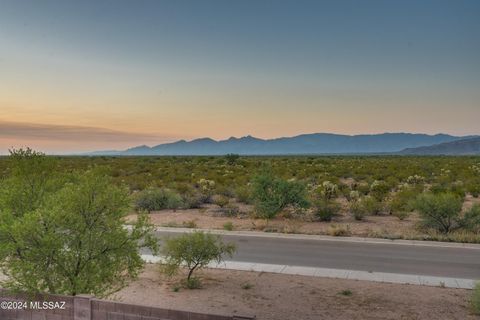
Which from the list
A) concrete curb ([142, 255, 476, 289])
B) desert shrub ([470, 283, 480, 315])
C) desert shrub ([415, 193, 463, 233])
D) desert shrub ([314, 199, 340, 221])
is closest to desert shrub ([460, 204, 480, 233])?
desert shrub ([415, 193, 463, 233])

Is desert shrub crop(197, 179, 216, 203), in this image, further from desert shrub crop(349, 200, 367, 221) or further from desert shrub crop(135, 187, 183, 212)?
desert shrub crop(349, 200, 367, 221)

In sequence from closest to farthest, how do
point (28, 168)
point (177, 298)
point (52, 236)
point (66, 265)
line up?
point (52, 236), point (66, 265), point (28, 168), point (177, 298)

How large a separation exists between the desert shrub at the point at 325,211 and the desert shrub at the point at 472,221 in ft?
22.4

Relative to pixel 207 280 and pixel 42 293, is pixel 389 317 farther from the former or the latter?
pixel 42 293

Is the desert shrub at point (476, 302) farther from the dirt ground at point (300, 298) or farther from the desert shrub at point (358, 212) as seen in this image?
the desert shrub at point (358, 212)

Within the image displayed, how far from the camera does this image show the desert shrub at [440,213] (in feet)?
70.6

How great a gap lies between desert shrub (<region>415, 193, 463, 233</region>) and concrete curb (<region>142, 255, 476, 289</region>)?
27.5 ft

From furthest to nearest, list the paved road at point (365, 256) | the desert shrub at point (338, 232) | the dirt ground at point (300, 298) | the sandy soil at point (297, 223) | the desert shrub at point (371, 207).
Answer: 1. the desert shrub at point (371, 207)
2. the sandy soil at point (297, 223)
3. the desert shrub at point (338, 232)
4. the paved road at point (365, 256)
5. the dirt ground at point (300, 298)

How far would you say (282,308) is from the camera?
445 inches

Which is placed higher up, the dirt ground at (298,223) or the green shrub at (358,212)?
the green shrub at (358,212)

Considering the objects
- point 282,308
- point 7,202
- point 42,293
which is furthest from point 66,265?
point 282,308

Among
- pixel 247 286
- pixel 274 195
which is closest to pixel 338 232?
pixel 274 195

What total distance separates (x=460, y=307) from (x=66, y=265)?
9.74 meters

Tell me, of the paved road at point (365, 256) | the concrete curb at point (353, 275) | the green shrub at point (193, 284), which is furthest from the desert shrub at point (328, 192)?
the green shrub at point (193, 284)
